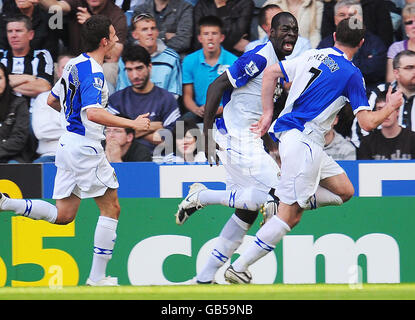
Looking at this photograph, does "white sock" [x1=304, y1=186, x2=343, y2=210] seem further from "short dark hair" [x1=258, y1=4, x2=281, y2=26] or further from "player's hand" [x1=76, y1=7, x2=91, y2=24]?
"player's hand" [x1=76, y1=7, x2=91, y2=24]

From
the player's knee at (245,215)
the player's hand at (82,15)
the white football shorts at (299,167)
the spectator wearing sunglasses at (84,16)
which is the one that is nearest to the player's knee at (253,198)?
the player's knee at (245,215)

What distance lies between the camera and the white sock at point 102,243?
651 centimetres

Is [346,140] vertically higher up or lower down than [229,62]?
lower down

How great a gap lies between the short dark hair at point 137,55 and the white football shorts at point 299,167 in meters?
1.83

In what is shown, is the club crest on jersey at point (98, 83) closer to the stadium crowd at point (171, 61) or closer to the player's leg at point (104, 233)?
the player's leg at point (104, 233)

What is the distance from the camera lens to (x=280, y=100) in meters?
7.02

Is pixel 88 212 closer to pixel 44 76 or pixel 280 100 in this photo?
pixel 44 76

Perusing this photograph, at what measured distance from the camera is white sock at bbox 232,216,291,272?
618cm

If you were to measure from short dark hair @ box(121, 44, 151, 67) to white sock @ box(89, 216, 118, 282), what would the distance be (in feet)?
5.32

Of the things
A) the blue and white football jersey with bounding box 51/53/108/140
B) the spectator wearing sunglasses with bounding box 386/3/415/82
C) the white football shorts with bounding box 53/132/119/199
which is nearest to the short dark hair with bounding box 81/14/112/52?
the blue and white football jersey with bounding box 51/53/108/140

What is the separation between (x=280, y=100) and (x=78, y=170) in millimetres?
1677

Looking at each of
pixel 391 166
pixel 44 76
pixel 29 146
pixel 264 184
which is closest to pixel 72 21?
pixel 44 76

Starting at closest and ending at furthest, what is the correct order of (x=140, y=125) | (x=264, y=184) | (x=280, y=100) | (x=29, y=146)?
(x=140, y=125), (x=264, y=184), (x=280, y=100), (x=29, y=146)

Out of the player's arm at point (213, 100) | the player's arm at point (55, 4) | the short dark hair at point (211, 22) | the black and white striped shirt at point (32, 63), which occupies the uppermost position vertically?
the player's arm at point (55, 4)
